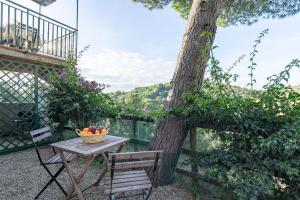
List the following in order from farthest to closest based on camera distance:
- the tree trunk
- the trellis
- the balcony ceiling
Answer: the balcony ceiling < the trellis < the tree trunk

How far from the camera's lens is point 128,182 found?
7.39 ft

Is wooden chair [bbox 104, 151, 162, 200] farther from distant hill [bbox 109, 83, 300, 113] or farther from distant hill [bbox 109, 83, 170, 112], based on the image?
distant hill [bbox 109, 83, 170, 112]

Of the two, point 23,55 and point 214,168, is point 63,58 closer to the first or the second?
point 23,55

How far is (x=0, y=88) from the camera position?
4.96 metres

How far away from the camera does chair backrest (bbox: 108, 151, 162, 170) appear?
1.94 meters

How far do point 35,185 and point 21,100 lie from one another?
324cm

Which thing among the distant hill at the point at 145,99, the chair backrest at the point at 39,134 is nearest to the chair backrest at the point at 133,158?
the chair backrest at the point at 39,134

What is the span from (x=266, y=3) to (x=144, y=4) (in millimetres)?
3319

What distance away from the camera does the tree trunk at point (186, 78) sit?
10.5 ft

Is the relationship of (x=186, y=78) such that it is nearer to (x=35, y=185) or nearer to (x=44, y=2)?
(x=35, y=185)

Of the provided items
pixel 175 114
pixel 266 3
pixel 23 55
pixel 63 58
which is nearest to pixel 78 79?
pixel 23 55

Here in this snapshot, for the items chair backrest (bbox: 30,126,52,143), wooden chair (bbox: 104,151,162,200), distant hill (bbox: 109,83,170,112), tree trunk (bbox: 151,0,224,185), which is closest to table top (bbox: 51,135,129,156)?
wooden chair (bbox: 104,151,162,200)

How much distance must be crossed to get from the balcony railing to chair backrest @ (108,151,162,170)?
4.13 metres

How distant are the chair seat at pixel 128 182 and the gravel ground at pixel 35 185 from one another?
0.66 m
